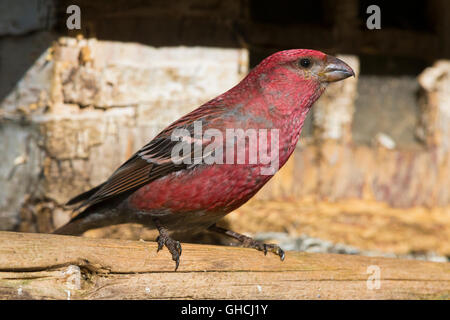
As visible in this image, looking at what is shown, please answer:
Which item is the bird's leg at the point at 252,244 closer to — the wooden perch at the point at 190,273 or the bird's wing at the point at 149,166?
the wooden perch at the point at 190,273

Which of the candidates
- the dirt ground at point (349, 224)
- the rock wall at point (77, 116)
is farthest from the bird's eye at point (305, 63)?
the dirt ground at point (349, 224)

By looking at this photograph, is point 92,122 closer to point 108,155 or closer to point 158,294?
point 108,155

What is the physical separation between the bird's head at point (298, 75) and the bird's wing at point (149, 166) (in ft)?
1.20

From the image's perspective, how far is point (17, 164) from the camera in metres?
4.26

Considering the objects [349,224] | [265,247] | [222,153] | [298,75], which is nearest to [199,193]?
[222,153]

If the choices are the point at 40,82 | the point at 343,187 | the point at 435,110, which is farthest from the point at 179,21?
the point at 435,110

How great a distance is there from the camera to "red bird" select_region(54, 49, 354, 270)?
3.38m

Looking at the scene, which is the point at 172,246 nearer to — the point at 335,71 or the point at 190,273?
the point at 190,273

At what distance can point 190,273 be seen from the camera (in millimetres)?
3145

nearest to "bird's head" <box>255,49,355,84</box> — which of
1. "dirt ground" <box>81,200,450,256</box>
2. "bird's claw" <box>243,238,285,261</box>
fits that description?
"bird's claw" <box>243,238,285,261</box>

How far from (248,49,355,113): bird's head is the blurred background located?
3.25 ft

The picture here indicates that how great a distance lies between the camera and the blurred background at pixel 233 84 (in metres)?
4.23

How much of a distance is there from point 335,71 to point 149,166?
1.11m

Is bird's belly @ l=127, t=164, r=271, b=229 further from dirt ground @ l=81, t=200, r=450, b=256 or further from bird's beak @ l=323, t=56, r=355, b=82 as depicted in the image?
dirt ground @ l=81, t=200, r=450, b=256
